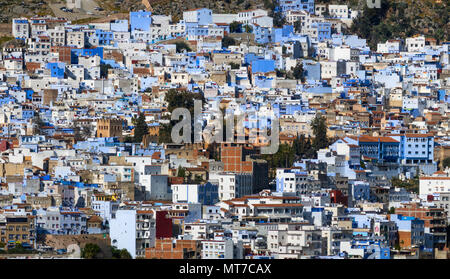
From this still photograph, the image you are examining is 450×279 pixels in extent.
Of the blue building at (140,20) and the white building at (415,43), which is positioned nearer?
the blue building at (140,20)

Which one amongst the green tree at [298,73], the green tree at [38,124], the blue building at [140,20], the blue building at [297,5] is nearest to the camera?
the green tree at [38,124]

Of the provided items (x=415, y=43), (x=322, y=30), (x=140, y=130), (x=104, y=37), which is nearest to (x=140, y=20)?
(x=104, y=37)

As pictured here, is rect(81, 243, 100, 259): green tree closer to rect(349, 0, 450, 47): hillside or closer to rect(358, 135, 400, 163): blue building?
rect(358, 135, 400, 163): blue building

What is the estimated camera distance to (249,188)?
27.1 meters

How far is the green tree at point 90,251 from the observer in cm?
1960

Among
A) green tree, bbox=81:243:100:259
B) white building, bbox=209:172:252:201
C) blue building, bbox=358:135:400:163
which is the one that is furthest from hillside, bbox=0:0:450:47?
green tree, bbox=81:243:100:259

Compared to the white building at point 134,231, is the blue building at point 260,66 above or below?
above

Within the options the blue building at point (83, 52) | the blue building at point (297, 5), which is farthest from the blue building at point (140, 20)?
the blue building at point (297, 5)

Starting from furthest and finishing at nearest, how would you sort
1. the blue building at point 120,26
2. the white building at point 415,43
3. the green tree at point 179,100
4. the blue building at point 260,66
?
the white building at point 415,43 → the blue building at point 120,26 → the blue building at point 260,66 → the green tree at point 179,100

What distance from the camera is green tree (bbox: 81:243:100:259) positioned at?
64.3 ft

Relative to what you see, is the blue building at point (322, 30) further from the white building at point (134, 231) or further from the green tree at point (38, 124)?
the white building at point (134, 231)

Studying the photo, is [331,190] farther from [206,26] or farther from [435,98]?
[206,26]

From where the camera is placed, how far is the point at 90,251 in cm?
1992

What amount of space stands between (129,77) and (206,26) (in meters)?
5.79
